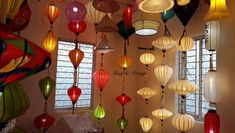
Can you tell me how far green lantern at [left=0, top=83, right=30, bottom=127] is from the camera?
1.51 metres

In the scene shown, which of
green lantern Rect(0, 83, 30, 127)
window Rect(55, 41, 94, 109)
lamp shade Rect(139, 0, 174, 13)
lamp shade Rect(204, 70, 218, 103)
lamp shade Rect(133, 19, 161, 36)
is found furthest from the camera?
window Rect(55, 41, 94, 109)

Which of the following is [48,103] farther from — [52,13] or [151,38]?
[151,38]

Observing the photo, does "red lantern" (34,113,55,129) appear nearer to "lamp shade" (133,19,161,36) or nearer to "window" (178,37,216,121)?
"lamp shade" (133,19,161,36)

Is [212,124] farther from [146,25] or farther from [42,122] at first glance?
[42,122]

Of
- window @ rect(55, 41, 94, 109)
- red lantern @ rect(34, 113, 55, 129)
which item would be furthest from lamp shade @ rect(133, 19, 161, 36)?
red lantern @ rect(34, 113, 55, 129)

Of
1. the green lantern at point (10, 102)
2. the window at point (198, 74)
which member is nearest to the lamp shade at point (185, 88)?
the window at point (198, 74)

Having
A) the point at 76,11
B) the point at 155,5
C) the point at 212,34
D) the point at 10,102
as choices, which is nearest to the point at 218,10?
the point at 212,34

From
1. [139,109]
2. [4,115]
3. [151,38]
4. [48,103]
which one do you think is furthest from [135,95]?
[4,115]

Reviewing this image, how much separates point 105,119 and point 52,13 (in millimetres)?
2389

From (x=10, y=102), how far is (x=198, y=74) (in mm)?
3066

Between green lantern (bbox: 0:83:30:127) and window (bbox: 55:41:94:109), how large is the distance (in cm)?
274

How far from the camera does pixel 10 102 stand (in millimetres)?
1536

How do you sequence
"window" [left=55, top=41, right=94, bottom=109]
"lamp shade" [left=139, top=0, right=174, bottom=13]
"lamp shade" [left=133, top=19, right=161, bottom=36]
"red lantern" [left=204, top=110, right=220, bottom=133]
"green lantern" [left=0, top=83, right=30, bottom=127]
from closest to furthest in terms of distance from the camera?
"green lantern" [left=0, top=83, right=30, bottom=127] → "lamp shade" [left=139, top=0, right=174, bottom=13] → "red lantern" [left=204, top=110, right=220, bottom=133] → "lamp shade" [left=133, top=19, right=161, bottom=36] → "window" [left=55, top=41, right=94, bottom=109]

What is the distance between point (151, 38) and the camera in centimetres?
494
